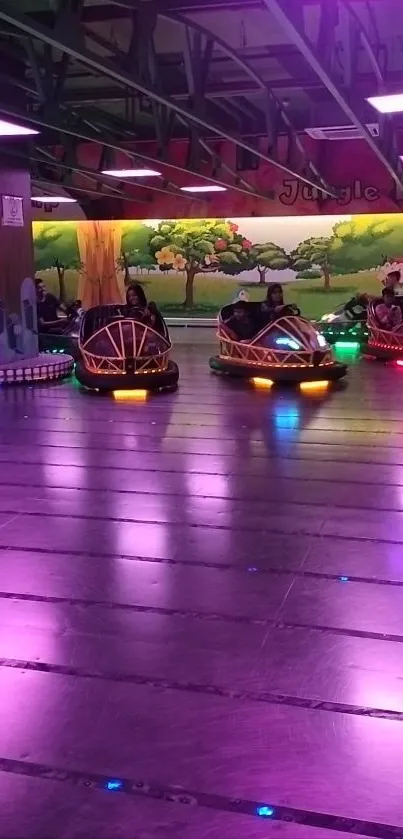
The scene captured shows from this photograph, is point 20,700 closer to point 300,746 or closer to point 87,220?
point 300,746

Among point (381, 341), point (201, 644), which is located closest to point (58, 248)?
point (381, 341)

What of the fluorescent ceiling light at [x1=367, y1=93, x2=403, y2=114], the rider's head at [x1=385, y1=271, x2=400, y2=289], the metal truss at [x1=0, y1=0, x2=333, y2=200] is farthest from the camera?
the rider's head at [x1=385, y1=271, x2=400, y2=289]

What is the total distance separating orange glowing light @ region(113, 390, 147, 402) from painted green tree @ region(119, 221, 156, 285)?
5634mm

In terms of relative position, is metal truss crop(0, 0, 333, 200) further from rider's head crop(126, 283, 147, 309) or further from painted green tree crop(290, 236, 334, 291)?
painted green tree crop(290, 236, 334, 291)

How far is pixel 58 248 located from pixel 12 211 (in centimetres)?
556

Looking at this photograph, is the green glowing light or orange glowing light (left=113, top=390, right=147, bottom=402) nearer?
orange glowing light (left=113, top=390, right=147, bottom=402)

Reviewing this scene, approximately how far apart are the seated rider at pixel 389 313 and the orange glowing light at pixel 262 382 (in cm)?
197

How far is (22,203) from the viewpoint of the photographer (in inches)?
271

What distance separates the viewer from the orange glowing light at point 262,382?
22.2 ft

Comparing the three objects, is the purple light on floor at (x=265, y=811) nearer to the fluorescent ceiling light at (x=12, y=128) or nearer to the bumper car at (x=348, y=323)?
the fluorescent ceiling light at (x=12, y=128)

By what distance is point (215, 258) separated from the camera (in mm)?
11398

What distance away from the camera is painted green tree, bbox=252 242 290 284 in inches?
436

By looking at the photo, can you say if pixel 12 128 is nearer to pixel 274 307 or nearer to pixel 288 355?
pixel 288 355

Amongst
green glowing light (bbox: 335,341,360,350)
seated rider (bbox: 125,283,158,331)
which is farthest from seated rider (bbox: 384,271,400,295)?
seated rider (bbox: 125,283,158,331)
